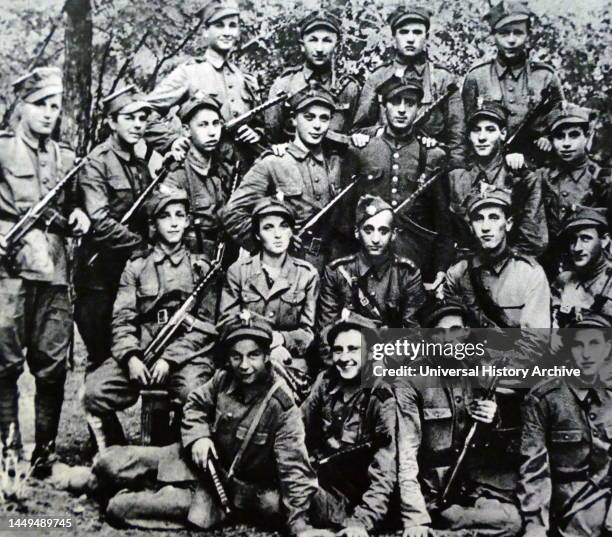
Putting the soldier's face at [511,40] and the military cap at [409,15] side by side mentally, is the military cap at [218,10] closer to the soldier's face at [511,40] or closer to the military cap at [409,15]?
the military cap at [409,15]

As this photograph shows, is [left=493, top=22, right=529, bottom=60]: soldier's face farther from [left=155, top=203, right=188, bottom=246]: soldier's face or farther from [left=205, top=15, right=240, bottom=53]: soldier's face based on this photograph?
[left=155, top=203, right=188, bottom=246]: soldier's face

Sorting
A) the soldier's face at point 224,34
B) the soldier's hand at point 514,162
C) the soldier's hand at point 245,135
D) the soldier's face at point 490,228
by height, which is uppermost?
the soldier's face at point 224,34

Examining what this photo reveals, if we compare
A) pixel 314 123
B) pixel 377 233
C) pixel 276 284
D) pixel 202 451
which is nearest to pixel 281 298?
pixel 276 284

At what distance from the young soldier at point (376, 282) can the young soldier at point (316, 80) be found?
32.1 inches

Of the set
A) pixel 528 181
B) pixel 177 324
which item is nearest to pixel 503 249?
pixel 528 181

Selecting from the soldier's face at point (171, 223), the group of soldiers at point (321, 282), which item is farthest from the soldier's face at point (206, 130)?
the soldier's face at point (171, 223)

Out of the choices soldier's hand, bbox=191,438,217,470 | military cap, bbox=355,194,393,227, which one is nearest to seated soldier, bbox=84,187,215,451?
soldier's hand, bbox=191,438,217,470

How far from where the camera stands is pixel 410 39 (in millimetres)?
6496

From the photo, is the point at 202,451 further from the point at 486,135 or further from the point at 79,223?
the point at 486,135

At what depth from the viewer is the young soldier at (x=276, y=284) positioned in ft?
20.0

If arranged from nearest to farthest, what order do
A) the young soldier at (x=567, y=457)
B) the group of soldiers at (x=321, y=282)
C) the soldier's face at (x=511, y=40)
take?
1. the group of soldiers at (x=321, y=282)
2. the young soldier at (x=567, y=457)
3. the soldier's face at (x=511, y=40)

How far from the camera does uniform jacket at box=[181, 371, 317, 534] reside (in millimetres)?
5746

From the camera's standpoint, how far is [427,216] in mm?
6383

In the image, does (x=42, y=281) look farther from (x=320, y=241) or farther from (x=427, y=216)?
(x=427, y=216)
